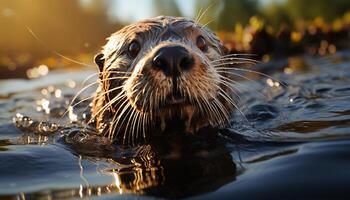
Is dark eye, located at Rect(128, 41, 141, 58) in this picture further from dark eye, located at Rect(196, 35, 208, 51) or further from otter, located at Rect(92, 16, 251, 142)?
dark eye, located at Rect(196, 35, 208, 51)

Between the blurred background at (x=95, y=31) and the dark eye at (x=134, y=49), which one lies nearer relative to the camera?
the dark eye at (x=134, y=49)

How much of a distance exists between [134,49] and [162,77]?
3.31ft

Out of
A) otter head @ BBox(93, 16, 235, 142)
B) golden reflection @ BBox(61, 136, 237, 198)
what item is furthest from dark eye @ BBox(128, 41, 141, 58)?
golden reflection @ BBox(61, 136, 237, 198)

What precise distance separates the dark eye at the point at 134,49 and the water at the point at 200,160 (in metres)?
0.71

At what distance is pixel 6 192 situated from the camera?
8.47ft

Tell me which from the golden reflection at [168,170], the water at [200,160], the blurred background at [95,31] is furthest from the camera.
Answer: the blurred background at [95,31]

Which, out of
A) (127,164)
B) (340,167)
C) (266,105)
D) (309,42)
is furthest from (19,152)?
(309,42)

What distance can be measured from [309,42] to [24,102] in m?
8.87

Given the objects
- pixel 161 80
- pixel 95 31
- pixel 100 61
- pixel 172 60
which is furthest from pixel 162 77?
pixel 95 31

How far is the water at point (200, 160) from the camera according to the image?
2328mm

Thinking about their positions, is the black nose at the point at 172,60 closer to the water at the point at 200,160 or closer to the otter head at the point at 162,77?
the otter head at the point at 162,77

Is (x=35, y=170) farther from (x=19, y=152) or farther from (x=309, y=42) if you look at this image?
(x=309, y=42)

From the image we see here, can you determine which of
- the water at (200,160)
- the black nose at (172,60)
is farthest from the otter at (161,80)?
the water at (200,160)

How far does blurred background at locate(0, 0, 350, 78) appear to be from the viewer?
12.9 meters
